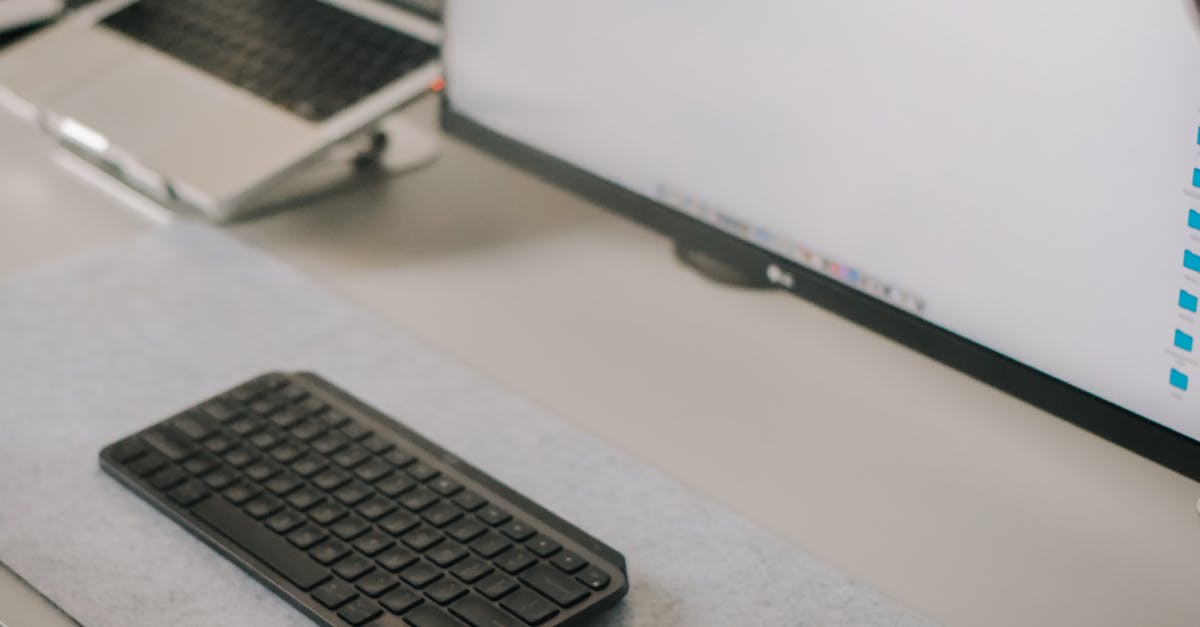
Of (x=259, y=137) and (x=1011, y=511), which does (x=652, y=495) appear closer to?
(x=1011, y=511)

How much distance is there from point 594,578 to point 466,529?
0.07m

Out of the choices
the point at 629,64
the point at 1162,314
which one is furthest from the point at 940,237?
the point at 629,64

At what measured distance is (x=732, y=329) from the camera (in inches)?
32.1

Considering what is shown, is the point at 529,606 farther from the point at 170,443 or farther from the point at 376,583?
the point at 170,443

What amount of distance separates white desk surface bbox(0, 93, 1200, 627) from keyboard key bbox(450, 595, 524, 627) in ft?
0.48

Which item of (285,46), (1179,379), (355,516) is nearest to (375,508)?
(355,516)

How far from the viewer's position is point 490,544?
619 mm

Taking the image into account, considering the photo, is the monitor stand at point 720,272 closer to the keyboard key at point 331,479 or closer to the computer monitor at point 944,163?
the computer monitor at point 944,163

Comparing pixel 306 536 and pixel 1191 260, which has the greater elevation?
pixel 1191 260

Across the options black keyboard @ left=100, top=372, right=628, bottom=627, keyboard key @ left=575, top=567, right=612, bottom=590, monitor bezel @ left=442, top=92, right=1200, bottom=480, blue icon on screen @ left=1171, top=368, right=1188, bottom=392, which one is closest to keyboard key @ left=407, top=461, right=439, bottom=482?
black keyboard @ left=100, top=372, right=628, bottom=627

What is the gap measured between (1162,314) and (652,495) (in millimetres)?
248

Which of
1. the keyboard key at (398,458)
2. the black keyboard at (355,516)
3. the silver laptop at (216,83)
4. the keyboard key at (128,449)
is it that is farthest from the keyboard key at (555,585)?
the silver laptop at (216,83)

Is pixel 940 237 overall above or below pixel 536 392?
above

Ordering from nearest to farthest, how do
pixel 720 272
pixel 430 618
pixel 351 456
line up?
pixel 430 618, pixel 351 456, pixel 720 272
